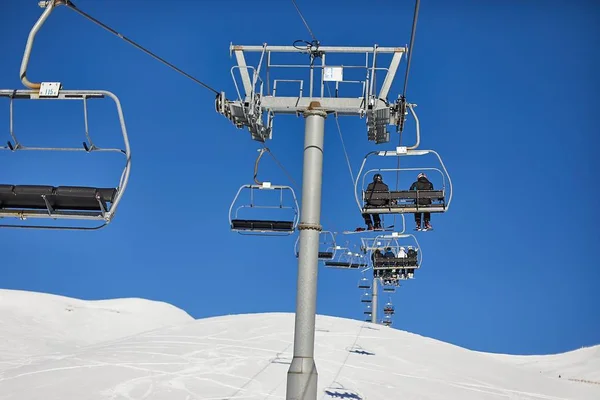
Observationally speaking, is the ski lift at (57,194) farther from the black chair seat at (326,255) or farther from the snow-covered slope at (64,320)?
the snow-covered slope at (64,320)

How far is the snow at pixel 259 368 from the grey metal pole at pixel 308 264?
8.85 meters

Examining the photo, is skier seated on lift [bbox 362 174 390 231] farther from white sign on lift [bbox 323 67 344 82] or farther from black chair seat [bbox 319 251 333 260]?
black chair seat [bbox 319 251 333 260]

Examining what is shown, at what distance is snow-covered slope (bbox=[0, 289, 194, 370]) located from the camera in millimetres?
44062

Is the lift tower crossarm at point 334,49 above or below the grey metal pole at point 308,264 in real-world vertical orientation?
above

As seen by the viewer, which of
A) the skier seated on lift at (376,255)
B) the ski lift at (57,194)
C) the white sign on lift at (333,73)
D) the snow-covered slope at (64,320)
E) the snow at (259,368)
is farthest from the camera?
the snow-covered slope at (64,320)

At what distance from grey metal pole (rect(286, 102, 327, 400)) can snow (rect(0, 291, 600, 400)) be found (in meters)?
8.85

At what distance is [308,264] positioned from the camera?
9688mm

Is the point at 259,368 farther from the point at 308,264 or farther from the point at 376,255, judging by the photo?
the point at 308,264

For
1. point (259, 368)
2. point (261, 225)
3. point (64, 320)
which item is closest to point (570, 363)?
point (64, 320)

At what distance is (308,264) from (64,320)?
52685 millimetres

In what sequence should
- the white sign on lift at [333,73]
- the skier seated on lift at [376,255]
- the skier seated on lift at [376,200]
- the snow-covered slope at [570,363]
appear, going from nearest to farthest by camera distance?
the white sign on lift at [333,73]
the skier seated on lift at [376,200]
the skier seated on lift at [376,255]
the snow-covered slope at [570,363]

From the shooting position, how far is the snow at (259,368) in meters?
18.9

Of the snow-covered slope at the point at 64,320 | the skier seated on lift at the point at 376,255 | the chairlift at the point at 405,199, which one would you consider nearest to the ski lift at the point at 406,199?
the chairlift at the point at 405,199

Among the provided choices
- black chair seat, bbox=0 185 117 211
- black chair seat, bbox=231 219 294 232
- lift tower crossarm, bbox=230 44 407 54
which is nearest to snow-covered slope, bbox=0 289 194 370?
black chair seat, bbox=231 219 294 232
